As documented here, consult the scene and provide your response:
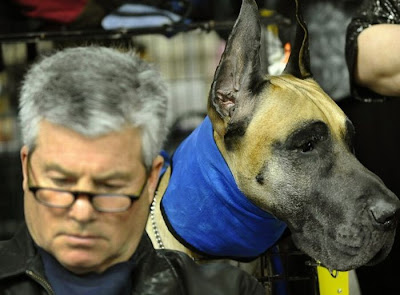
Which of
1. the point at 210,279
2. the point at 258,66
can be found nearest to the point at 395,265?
the point at 258,66

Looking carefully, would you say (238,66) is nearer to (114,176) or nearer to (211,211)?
(211,211)

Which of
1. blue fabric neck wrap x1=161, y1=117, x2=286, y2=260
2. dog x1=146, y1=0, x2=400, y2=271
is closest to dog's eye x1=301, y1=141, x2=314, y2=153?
dog x1=146, y1=0, x2=400, y2=271

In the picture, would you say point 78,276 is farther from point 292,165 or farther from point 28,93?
point 292,165

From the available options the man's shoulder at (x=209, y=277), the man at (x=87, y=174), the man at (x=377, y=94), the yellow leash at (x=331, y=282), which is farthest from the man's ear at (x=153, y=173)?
the man at (x=377, y=94)

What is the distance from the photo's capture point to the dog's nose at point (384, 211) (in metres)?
1.83

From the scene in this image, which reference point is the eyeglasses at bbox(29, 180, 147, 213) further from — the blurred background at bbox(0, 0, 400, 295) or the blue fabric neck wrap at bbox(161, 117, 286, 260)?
the blurred background at bbox(0, 0, 400, 295)

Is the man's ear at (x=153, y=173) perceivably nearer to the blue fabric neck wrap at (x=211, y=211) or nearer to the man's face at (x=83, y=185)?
the man's face at (x=83, y=185)

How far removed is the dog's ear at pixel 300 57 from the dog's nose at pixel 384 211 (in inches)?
17.0

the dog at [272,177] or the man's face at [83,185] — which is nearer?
the man's face at [83,185]

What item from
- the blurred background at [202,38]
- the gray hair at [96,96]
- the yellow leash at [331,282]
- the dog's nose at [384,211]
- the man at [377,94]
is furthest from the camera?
the blurred background at [202,38]

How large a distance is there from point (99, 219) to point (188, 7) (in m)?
1.62

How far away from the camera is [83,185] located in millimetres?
1264

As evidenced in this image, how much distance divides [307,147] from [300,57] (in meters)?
0.29

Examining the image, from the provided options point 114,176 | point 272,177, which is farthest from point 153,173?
point 272,177
